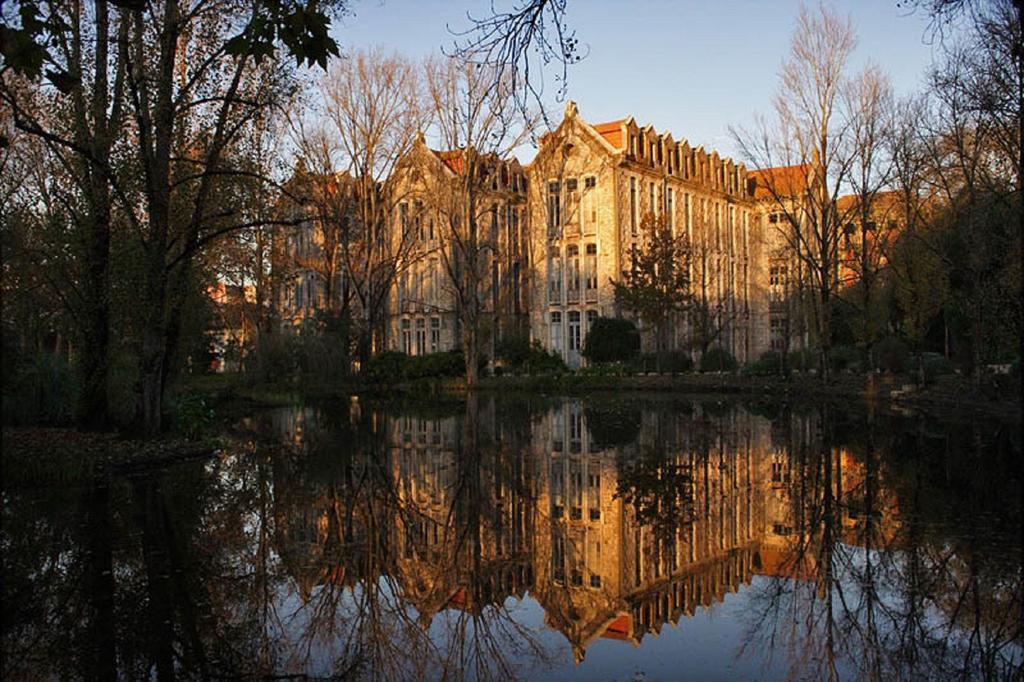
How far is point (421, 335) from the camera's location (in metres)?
53.1

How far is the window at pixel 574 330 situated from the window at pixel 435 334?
8.99 meters

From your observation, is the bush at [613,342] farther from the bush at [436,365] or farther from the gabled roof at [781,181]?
the gabled roof at [781,181]

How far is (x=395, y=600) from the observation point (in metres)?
6.45

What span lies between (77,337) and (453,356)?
27.9 m

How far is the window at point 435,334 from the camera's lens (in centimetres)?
5178

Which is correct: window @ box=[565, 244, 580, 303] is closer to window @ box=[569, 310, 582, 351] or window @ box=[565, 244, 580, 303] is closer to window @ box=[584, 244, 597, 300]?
window @ box=[584, 244, 597, 300]

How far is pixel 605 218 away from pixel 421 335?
14764 millimetres

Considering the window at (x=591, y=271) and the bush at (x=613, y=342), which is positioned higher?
the window at (x=591, y=271)

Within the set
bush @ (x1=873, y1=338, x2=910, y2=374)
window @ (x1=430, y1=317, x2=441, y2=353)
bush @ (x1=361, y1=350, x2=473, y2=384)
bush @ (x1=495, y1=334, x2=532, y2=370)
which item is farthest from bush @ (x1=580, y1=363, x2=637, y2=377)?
window @ (x1=430, y1=317, x2=441, y2=353)

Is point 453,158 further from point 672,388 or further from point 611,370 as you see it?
point 672,388

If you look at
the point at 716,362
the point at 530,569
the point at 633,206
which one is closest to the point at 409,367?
the point at 633,206

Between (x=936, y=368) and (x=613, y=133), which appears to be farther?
(x=613, y=133)

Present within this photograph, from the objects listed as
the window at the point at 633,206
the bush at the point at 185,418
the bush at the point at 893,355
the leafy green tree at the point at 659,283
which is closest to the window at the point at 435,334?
the window at the point at 633,206

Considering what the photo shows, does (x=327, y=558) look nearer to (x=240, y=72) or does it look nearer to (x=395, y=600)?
(x=395, y=600)
